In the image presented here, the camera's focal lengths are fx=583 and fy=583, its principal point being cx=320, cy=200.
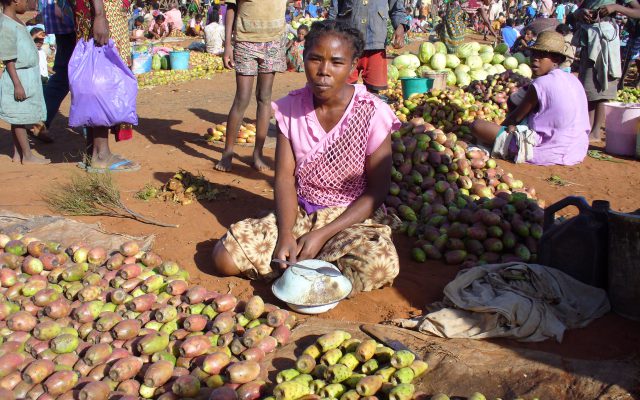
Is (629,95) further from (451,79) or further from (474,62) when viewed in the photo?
(451,79)

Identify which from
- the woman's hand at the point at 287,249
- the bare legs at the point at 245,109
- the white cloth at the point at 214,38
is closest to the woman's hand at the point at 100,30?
the bare legs at the point at 245,109

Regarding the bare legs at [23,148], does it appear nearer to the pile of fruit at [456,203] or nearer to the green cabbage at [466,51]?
the pile of fruit at [456,203]

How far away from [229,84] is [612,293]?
887cm

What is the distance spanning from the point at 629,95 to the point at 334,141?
7.82m

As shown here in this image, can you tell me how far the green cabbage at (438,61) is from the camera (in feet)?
30.6

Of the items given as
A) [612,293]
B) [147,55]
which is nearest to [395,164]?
[612,293]

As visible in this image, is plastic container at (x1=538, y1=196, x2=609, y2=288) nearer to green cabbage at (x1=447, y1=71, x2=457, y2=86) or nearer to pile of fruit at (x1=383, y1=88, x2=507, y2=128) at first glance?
pile of fruit at (x1=383, y1=88, x2=507, y2=128)

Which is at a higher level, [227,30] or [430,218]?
[227,30]

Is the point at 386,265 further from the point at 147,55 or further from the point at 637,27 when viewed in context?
the point at 147,55

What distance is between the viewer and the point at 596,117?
718 cm

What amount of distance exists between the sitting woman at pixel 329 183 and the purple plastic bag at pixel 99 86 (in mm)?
2076

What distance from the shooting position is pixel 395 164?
4.70 metres

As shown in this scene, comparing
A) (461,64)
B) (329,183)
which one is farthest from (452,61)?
(329,183)

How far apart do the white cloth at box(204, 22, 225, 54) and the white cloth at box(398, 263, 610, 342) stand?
482 inches
